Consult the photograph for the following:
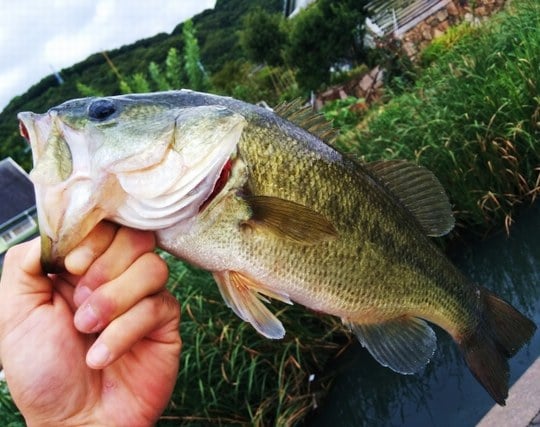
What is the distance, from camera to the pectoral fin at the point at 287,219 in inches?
58.8

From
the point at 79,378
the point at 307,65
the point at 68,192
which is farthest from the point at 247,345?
the point at 307,65

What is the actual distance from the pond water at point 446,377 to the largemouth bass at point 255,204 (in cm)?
174

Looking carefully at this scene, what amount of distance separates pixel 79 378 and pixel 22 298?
0.26m

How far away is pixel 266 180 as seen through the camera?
1554mm

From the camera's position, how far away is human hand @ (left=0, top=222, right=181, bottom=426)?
4.44 feet

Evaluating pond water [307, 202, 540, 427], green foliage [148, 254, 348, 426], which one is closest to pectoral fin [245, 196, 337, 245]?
pond water [307, 202, 540, 427]

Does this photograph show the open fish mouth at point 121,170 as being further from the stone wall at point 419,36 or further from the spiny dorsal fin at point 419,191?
the stone wall at point 419,36

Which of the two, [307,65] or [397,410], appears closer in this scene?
[397,410]

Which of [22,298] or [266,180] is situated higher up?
[22,298]

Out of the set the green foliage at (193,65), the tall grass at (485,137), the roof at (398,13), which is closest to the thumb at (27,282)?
the tall grass at (485,137)

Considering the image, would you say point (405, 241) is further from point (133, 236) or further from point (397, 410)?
point (397, 410)

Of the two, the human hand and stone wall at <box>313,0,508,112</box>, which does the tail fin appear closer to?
the human hand

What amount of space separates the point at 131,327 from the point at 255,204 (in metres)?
0.45

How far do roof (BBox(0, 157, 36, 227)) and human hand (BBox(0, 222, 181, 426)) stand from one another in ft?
132
